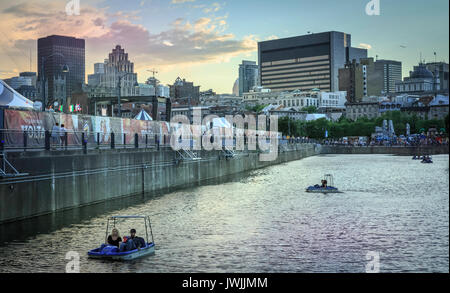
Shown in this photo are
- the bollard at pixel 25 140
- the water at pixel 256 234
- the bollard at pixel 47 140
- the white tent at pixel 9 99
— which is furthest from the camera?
the white tent at pixel 9 99

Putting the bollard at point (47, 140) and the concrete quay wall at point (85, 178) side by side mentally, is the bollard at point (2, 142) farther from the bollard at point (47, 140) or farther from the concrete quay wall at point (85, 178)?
the bollard at point (47, 140)

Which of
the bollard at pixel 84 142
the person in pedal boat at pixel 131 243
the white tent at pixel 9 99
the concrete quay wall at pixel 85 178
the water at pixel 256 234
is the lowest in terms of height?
the water at pixel 256 234

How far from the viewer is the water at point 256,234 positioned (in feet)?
82.5

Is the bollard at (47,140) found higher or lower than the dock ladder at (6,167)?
higher

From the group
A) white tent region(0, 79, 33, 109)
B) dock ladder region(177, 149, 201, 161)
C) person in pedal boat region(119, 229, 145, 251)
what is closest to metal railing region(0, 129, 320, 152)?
dock ladder region(177, 149, 201, 161)

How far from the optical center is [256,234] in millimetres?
32500

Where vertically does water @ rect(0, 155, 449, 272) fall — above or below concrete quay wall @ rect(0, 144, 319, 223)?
below

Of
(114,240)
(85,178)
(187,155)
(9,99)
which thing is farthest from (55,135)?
(187,155)

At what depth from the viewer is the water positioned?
2514 cm

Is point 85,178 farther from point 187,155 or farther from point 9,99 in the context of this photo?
point 187,155

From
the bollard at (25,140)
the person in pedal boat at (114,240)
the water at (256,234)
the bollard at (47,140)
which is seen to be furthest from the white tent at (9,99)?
the person in pedal boat at (114,240)

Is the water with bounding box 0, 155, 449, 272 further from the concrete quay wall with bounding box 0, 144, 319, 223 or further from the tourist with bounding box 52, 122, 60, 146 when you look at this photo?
the tourist with bounding box 52, 122, 60, 146
